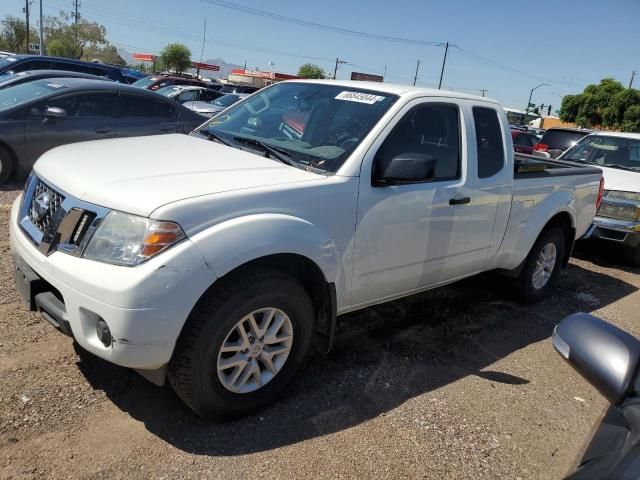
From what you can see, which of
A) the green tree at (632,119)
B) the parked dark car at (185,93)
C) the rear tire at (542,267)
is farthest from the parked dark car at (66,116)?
the green tree at (632,119)

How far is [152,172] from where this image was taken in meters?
2.94

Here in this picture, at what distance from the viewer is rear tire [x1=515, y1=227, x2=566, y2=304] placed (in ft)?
17.2

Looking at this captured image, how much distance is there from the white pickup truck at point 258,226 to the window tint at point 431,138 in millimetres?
13

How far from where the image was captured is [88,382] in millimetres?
3254

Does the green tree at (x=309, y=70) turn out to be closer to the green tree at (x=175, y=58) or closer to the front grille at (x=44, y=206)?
the green tree at (x=175, y=58)

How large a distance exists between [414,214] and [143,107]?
6088 millimetres

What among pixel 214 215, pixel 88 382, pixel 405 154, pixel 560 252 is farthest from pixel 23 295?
pixel 560 252

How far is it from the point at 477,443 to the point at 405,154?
1718mm

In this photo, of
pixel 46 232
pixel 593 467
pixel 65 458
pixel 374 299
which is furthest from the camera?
pixel 374 299

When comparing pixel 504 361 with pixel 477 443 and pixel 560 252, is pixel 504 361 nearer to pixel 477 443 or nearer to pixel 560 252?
pixel 477 443

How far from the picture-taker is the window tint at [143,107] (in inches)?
324

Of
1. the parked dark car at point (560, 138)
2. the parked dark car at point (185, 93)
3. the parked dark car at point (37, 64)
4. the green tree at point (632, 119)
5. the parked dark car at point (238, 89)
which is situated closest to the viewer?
the parked dark car at point (560, 138)

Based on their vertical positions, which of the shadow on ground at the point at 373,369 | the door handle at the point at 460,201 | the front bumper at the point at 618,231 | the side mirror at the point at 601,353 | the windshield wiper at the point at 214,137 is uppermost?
the windshield wiper at the point at 214,137

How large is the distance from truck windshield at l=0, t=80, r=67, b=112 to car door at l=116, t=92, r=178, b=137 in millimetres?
839
